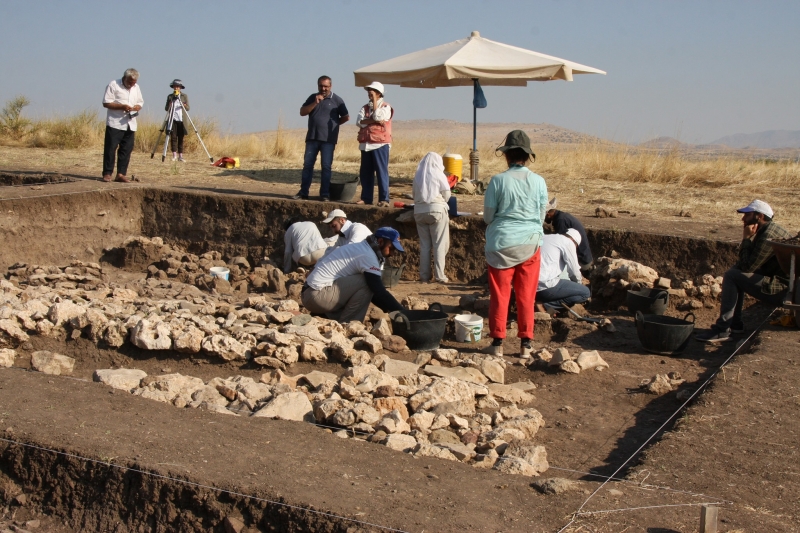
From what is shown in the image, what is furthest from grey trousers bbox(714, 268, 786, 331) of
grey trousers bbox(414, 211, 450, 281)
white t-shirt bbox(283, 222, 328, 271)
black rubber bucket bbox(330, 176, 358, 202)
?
black rubber bucket bbox(330, 176, 358, 202)

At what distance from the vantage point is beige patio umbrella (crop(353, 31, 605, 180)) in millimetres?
11656

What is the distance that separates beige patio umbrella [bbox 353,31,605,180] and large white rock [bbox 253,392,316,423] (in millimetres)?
7548

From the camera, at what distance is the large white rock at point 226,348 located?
6.11m

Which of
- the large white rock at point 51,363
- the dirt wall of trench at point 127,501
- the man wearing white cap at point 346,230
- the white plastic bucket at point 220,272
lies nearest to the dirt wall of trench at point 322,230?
the white plastic bucket at point 220,272

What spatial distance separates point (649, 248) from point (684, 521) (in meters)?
6.28

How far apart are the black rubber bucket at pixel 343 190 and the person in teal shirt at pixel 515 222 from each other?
16.7 feet

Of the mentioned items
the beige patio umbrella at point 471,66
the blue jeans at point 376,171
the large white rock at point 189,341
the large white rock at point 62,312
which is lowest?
the large white rock at point 189,341

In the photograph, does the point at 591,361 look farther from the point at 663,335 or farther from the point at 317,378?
the point at 317,378

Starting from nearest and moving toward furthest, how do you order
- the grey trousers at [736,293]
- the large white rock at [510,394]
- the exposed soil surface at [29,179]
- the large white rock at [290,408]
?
the large white rock at [290,408]
the large white rock at [510,394]
the grey trousers at [736,293]
the exposed soil surface at [29,179]

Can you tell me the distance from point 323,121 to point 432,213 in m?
2.33

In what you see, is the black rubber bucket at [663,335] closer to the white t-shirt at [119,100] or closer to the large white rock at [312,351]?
the large white rock at [312,351]

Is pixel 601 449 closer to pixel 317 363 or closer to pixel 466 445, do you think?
pixel 466 445

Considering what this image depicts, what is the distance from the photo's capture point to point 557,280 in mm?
7742

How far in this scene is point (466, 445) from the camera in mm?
4488
